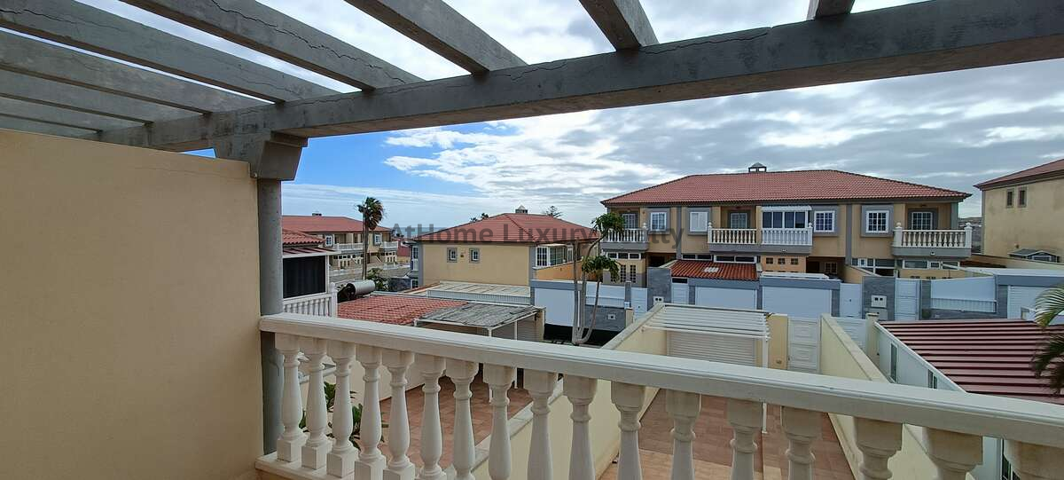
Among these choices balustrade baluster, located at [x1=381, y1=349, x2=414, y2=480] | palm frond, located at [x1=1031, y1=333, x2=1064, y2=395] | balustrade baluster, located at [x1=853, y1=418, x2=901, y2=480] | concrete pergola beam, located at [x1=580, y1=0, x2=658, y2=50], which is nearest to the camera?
balustrade baluster, located at [x1=853, y1=418, x2=901, y2=480]

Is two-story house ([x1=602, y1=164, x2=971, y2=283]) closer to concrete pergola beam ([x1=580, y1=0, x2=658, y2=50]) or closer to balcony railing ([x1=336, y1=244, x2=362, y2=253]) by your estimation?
concrete pergola beam ([x1=580, y1=0, x2=658, y2=50])

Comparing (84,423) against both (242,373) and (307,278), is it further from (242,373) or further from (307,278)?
(307,278)

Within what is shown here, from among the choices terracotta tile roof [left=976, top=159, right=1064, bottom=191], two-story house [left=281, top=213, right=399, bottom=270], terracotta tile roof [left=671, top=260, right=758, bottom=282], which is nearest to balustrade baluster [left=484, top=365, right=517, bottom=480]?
terracotta tile roof [left=671, top=260, right=758, bottom=282]

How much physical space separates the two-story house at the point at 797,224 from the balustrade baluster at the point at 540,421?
56.1ft

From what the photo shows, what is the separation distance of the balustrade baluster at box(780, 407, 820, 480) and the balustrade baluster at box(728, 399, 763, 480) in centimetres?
6

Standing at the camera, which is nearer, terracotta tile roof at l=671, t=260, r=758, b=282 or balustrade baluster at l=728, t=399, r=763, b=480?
balustrade baluster at l=728, t=399, r=763, b=480

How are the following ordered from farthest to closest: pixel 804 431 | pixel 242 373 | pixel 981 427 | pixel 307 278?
pixel 307 278
pixel 242 373
pixel 804 431
pixel 981 427

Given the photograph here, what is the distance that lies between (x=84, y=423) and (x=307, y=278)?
296 inches

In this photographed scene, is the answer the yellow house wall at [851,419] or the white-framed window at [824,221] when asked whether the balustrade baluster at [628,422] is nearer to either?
the yellow house wall at [851,419]

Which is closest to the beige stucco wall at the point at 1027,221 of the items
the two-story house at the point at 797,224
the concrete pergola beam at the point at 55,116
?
the two-story house at the point at 797,224

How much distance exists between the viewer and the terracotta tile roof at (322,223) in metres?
26.4

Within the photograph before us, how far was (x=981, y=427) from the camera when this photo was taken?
2.60ft

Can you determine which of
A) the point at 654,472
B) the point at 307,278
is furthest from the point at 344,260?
the point at 654,472

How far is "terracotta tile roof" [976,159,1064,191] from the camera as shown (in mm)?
16047
